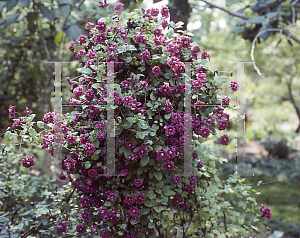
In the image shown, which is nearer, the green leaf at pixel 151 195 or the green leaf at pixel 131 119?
the green leaf at pixel 131 119

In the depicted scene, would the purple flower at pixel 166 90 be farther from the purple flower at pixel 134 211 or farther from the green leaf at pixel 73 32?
the green leaf at pixel 73 32

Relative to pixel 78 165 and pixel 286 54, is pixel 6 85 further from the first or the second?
pixel 286 54

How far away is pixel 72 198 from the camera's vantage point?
1857 mm

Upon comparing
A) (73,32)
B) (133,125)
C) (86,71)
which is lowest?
(133,125)

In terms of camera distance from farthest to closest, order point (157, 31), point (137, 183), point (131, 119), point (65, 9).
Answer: point (65, 9), point (157, 31), point (137, 183), point (131, 119)

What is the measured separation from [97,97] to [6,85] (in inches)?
125

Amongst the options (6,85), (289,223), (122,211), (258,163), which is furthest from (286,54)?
(122,211)

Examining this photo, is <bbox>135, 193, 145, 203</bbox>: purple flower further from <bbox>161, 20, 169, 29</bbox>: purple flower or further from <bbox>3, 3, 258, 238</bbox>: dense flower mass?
<bbox>161, 20, 169, 29</bbox>: purple flower

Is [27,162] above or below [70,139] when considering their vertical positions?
below

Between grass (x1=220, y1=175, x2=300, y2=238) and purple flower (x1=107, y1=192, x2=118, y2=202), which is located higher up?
purple flower (x1=107, y1=192, x2=118, y2=202)

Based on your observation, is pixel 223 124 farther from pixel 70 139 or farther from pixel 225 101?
pixel 70 139

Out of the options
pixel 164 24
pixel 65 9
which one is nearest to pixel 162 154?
pixel 164 24

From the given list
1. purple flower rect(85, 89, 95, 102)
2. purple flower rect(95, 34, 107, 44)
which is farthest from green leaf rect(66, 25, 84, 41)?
purple flower rect(85, 89, 95, 102)

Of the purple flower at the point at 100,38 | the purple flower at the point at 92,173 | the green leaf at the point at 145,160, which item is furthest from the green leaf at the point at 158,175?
the purple flower at the point at 100,38
